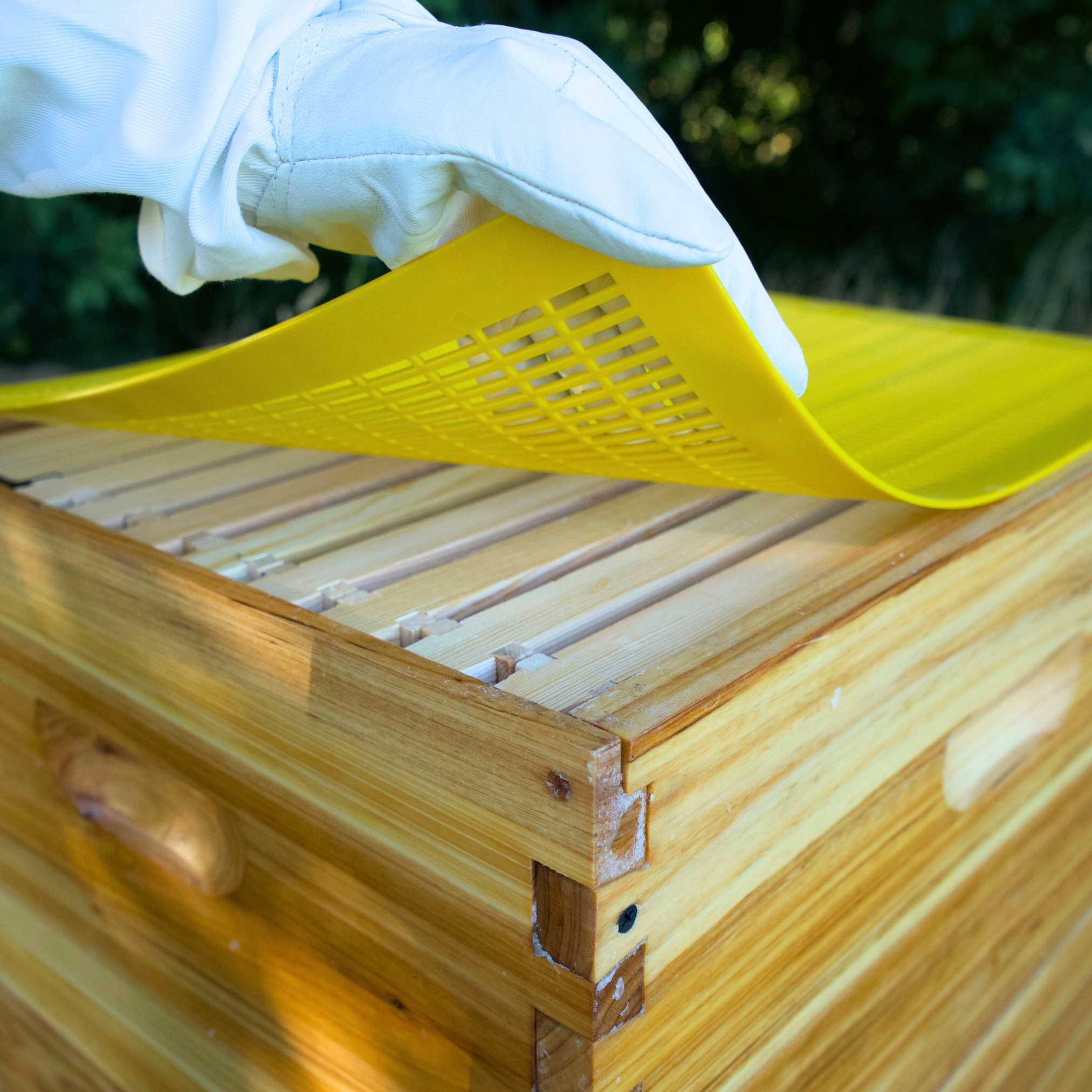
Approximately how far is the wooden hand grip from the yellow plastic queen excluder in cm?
32

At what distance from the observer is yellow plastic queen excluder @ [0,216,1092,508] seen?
0.61 m

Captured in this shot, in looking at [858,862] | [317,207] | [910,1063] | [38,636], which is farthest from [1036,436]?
[38,636]

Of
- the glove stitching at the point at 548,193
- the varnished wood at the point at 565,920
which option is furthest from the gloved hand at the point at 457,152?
the varnished wood at the point at 565,920

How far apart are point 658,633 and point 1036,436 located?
23.5 inches

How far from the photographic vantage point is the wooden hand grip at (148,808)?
0.77m

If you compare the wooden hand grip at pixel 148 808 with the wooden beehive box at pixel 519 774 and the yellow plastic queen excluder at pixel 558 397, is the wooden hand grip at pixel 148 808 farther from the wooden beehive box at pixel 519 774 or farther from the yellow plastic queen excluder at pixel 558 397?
the yellow plastic queen excluder at pixel 558 397


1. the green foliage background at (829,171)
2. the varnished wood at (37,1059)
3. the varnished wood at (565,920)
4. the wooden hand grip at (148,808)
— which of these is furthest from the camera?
the green foliage background at (829,171)

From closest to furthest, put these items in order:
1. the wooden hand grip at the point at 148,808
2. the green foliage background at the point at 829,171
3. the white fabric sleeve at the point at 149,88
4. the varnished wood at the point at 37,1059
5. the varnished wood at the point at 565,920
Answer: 1. the varnished wood at the point at 565,920
2. the white fabric sleeve at the point at 149,88
3. the wooden hand grip at the point at 148,808
4. the varnished wood at the point at 37,1059
5. the green foliage background at the point at 829,171

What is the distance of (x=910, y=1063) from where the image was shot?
3.03 ft

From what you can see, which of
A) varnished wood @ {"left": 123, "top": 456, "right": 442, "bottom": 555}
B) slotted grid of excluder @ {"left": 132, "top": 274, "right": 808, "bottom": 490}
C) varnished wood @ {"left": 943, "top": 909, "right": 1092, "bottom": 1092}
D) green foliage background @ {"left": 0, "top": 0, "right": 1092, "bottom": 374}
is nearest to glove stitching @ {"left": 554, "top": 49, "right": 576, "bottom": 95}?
slotted grid of excluder @ {"left": 132, "top": 274, "right": 808, "bottom": 490}

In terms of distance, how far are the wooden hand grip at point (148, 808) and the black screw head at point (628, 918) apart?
1.16 feet

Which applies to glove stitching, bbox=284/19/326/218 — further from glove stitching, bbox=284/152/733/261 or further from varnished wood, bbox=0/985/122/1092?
varnished wood, bbox=0/985/122/1092

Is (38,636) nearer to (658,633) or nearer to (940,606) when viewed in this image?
(658,633)

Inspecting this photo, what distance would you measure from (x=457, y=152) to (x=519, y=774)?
36 cm
